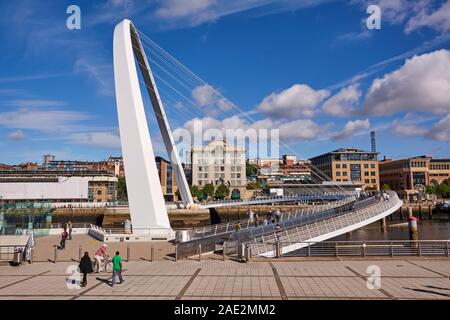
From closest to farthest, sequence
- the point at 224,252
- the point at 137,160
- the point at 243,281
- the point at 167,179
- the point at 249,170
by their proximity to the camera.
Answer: the point at 243,281
the point at 224,252
the point at 137,160
the point at 167,179
the point at 249,170

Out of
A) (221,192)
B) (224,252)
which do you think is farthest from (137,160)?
(221,192)

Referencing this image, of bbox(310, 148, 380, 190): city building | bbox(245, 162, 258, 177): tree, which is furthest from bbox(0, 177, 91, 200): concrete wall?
bbox(310, 148, 380, 190): city building

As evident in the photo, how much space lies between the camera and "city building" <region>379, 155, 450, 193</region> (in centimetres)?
10144

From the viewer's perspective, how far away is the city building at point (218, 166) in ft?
332

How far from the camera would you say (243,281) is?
35.3 feet

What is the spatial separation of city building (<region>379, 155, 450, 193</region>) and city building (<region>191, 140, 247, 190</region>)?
1730 inches

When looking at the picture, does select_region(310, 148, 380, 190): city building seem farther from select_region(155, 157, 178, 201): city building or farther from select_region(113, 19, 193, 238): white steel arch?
select_region(113, 19, 193, 238): white steel arch

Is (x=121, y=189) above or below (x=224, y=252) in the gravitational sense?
above

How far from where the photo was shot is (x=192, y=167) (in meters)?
103

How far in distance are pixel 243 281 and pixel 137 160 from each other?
11.9 metres

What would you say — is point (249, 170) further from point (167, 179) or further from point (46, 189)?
point (46, 189)

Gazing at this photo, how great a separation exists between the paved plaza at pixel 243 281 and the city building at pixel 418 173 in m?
96.2
